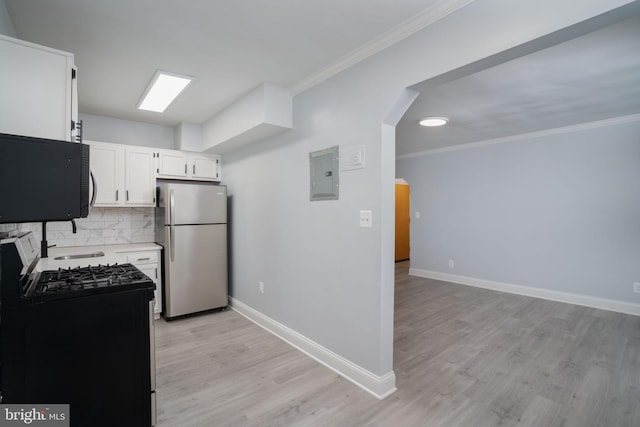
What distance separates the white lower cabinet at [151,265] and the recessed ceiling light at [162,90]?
1.66 m

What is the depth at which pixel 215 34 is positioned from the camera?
6.84ft

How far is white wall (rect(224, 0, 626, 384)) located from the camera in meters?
1.63

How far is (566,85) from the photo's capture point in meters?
2.87

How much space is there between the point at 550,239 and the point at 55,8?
5.73 metres

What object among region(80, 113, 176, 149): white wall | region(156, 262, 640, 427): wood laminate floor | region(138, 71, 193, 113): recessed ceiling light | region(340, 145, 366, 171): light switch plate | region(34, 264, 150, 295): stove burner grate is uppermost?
region(138, 71, 193, 113): recessed ceiling light

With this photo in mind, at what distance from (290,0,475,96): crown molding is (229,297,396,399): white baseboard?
230 centimetres

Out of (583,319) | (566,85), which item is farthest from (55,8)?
(583,319)

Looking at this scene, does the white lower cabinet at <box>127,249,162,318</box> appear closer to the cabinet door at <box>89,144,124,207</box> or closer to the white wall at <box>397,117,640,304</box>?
the cabinet door at <box>89,144,124,207</box>

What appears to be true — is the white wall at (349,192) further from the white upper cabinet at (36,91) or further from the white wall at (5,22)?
the white wall at (5,22)

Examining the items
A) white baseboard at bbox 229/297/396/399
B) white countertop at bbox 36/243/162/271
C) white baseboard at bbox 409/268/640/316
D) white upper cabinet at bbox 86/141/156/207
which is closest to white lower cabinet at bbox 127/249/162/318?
white countertop at bbox 36/243/162/271

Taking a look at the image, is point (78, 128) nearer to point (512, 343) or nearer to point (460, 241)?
point (512, 343)

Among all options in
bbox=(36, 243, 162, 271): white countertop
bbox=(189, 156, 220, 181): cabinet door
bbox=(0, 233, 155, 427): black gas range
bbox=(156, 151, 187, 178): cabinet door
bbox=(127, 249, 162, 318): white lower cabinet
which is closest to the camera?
bbox=(0, 233, 155, 427): black gas range

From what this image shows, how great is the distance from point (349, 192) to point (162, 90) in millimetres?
2138

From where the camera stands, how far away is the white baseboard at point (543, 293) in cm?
392
